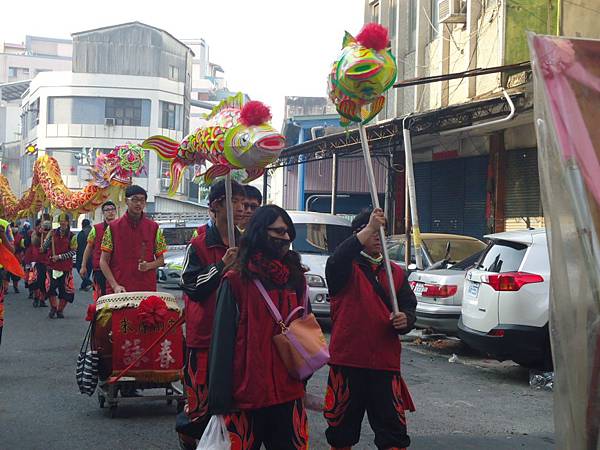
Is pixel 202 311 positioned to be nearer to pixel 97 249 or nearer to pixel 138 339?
pixel 138 339

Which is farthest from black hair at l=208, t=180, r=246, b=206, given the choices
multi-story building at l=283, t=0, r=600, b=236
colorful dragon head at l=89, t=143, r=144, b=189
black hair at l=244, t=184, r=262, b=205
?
multi-story building at l=283, t=0, r=600, b=236

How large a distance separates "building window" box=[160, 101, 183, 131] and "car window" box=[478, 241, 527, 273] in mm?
47377

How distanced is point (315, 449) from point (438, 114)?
12.0m

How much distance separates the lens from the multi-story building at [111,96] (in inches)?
2165

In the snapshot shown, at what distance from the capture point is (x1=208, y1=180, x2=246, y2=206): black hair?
5793mm

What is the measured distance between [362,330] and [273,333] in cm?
102

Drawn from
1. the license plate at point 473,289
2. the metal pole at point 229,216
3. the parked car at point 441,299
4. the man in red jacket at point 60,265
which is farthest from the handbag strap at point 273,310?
the man in red jacket at point 60,265

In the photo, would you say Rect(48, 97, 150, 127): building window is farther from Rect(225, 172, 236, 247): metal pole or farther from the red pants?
the red pants

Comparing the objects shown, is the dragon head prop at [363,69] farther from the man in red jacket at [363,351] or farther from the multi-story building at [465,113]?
the multi-story building at [465,113]

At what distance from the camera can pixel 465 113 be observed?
1791 cm

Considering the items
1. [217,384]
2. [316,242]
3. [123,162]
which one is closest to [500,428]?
[217,384]

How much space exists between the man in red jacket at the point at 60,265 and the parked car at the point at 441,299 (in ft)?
20.9

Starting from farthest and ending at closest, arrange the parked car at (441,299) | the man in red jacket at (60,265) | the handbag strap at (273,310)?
the man in red jacket at (60,265) < the parked car at (441,299) < the handbag strap at (273,310)

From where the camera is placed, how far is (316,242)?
623 inches
